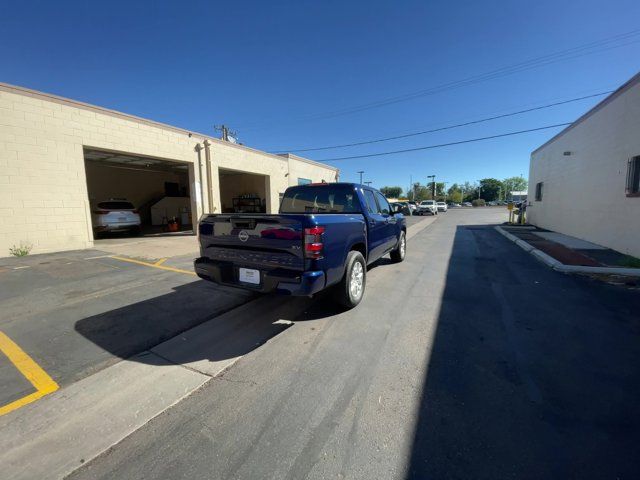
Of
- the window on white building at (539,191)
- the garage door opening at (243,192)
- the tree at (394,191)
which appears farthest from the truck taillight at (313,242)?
the tree at (394,191)

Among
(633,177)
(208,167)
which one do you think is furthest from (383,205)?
(208,167)

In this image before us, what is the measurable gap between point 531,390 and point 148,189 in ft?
78.3

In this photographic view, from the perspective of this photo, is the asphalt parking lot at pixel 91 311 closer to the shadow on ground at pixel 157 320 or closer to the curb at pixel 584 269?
the shadow on ground at pixel 157 320

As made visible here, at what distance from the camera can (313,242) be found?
348cm

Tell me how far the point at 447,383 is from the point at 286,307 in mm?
2565

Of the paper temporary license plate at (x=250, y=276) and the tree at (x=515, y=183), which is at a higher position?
the tree at (x=515, y=183)

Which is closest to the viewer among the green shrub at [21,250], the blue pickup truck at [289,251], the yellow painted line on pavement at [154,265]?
the blue pickup truck at [289,251]

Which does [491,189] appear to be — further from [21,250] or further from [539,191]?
[21,250]

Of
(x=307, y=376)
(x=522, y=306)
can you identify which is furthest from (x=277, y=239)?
(x=522, y=306)

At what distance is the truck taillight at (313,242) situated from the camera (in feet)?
11.3

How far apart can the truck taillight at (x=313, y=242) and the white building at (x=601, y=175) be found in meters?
9.28

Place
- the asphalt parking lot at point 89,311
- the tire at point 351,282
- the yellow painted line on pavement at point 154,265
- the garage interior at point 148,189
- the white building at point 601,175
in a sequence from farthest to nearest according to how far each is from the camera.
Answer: the garage interior at point 148,189
the white building at point 601,175
the yellow painted line on pavement at point 154,265
the tire at point 351,282
the asphalt parking lot at point 89,311

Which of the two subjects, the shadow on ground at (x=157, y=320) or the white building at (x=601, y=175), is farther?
the white building at (x=601, y=175)

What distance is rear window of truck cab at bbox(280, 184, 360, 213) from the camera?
17.8 ft
